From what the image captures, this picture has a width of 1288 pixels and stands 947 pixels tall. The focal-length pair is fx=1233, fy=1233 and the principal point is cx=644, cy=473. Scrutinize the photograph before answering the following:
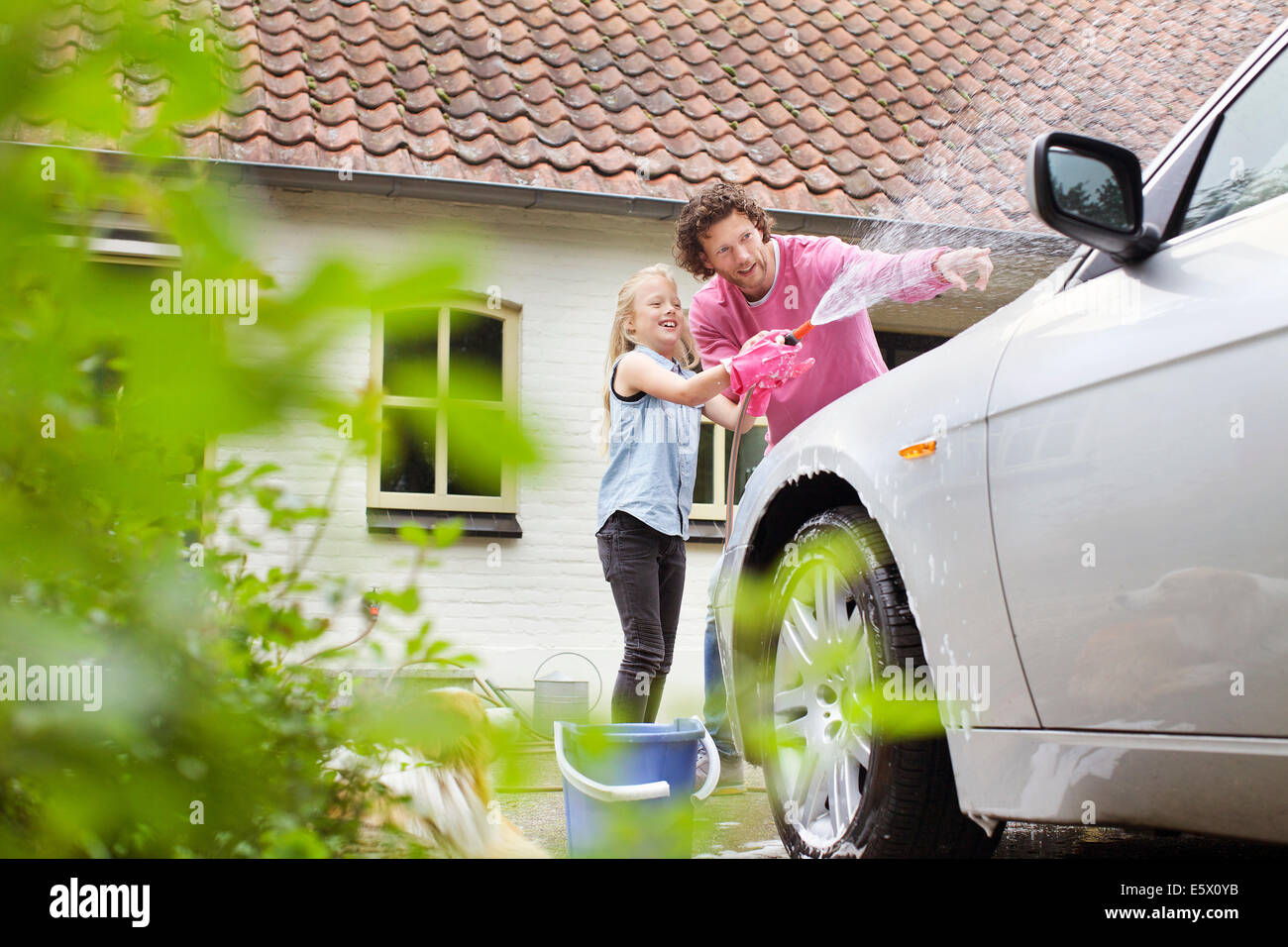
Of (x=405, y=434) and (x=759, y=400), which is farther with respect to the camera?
(x=759, y=400)

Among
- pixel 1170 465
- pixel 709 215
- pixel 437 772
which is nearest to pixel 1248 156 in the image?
pixel 1170 465

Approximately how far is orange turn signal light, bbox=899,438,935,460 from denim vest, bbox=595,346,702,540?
162 centimetres

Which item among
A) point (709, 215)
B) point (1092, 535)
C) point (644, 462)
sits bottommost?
point (1092, 535)

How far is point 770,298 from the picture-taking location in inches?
145

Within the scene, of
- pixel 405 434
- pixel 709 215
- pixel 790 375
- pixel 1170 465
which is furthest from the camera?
pixel 709 215

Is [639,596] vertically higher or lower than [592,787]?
higher

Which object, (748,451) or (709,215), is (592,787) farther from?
(748,451)

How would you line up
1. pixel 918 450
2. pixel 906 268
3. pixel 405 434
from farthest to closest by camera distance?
pixel 906 268 → pixel 918 450 → pixel 405 434

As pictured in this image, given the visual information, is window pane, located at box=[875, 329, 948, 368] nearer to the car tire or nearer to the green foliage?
the car tire

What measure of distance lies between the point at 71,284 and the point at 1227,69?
1000cm

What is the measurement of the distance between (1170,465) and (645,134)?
671 cm

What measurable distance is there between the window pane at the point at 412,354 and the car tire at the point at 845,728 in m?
1.39

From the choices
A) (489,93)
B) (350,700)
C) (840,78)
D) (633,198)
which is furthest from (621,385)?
(840,78)

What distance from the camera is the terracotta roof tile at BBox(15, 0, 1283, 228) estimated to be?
755cm
